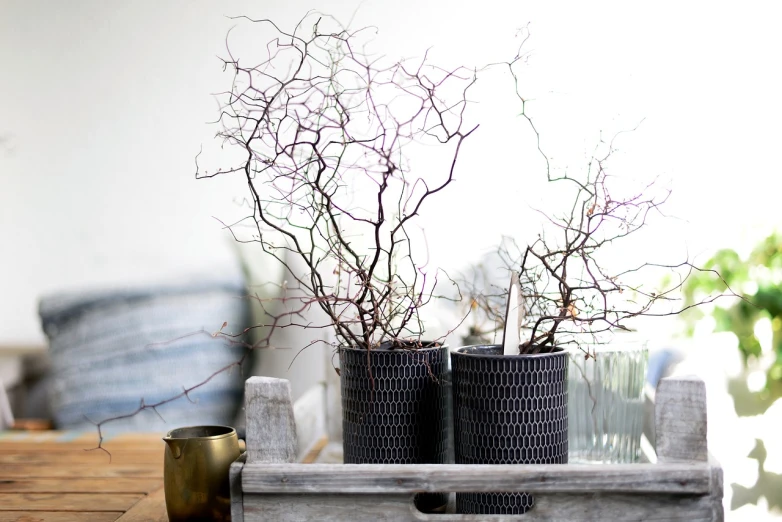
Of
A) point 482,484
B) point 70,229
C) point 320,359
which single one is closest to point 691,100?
point 320,359

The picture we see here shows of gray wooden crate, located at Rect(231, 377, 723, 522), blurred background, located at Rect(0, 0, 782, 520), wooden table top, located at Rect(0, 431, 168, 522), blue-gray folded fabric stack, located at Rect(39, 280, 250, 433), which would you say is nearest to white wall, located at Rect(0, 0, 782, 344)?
blurred background, located at Rect(0, 0, 782, 520)

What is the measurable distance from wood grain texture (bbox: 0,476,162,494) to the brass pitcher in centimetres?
31

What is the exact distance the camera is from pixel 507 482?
686 millimetres

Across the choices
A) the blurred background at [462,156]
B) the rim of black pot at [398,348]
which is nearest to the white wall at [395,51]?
the blurred background at [462,156]

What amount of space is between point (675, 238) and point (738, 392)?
17.2 inches

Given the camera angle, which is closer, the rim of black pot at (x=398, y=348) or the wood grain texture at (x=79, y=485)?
the rim of black pot at (x=398, y=348)

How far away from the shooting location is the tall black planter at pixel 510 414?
2.36ft

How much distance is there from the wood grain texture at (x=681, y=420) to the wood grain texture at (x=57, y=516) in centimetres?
64

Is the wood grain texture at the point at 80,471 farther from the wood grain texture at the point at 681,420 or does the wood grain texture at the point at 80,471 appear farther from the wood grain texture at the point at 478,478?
the wood grain texture at the point at 681,420

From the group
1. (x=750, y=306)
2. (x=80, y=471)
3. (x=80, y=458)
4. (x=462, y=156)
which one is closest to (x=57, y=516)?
(x=80, y=471)

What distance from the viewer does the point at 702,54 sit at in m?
1.68

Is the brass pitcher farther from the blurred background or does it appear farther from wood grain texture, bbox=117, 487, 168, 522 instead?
the blurred background

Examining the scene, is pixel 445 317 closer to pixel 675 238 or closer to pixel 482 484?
pixel 675 238

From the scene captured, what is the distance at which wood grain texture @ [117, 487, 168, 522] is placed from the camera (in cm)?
89
